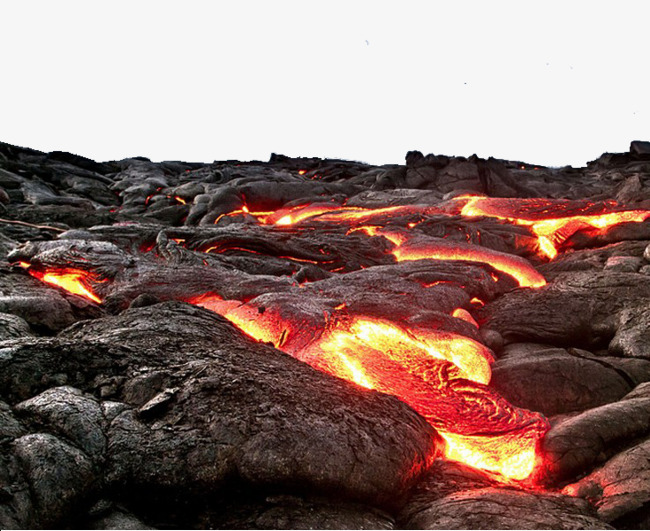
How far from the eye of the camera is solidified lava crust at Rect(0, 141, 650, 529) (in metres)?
4.13

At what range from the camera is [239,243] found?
13766 millimetres

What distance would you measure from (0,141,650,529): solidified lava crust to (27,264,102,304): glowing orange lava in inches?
2.0

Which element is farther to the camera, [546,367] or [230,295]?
[230,295]

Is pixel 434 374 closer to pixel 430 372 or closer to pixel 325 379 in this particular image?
pixel 430 372

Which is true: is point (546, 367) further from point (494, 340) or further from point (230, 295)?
point (230, 295)

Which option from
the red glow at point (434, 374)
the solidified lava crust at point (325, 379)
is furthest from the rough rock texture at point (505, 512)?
the red glow at point (434, 374)

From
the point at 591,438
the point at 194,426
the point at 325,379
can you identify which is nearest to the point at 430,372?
the point at 325,379

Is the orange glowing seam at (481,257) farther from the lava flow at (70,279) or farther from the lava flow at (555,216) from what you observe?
the lava flow at (70,279)

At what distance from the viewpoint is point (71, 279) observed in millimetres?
10555

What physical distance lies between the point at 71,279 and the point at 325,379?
7652mm

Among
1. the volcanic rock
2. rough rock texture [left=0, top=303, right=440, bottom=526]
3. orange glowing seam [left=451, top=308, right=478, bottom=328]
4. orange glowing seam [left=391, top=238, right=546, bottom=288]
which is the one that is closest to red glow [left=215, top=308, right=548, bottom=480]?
the volcanic rock

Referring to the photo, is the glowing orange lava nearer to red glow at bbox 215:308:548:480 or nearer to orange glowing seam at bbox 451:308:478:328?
red glow at bbox 215:308:548:480

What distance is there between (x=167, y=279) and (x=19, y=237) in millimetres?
6224

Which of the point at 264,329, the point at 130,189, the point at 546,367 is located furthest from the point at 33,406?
the point at 130,189
